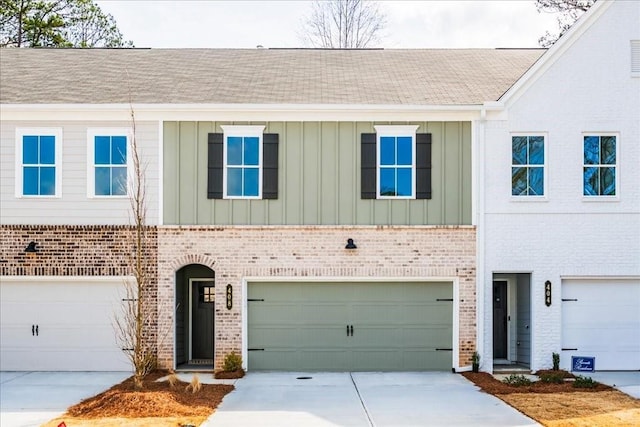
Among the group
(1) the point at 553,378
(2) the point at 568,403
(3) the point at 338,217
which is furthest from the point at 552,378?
(3) the point at 338,217

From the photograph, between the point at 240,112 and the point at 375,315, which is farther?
the point at 375,315

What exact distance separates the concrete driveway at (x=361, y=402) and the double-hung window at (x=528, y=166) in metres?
4.33

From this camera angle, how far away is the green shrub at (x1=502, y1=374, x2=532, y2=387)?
1536 cm

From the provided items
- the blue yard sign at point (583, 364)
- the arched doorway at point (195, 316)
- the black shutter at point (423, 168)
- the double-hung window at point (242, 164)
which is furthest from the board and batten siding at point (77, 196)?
the blue yard sign at point (583, 364)

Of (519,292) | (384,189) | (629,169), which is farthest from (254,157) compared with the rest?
(629,169)

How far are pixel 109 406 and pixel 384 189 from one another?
24.5 ft

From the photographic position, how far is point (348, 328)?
1728 centimetres

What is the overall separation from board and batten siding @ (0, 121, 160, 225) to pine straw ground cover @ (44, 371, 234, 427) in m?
4.21

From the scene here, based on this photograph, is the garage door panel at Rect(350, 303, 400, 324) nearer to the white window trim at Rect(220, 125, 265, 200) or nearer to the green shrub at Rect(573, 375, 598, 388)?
the white window trim at Rect(220, 125, 265, 200)

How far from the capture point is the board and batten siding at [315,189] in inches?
675

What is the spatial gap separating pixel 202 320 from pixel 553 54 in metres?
10.1

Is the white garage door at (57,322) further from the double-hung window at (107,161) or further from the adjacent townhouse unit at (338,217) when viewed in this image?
the double-hung window at (107,161)

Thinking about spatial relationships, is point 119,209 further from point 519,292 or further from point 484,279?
point 519,292

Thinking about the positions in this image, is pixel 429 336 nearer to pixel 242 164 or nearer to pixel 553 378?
pixel 553 378
